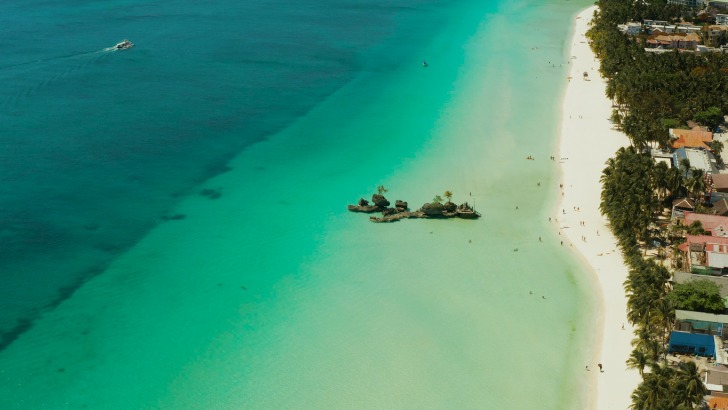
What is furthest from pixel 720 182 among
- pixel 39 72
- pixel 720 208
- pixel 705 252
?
pixel 39 72

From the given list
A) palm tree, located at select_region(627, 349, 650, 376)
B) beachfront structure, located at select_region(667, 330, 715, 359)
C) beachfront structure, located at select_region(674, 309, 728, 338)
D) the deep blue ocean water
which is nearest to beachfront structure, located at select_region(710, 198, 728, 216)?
beachfront structure, located at select_region(674, 309, 728, 338)

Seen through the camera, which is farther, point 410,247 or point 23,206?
point 23,206

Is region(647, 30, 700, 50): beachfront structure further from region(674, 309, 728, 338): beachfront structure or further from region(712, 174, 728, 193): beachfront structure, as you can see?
region(674, 309, 728, 338): beachfront structure

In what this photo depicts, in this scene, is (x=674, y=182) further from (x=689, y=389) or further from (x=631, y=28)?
(x=631, y=28)

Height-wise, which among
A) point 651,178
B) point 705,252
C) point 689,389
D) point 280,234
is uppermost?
point 651,178

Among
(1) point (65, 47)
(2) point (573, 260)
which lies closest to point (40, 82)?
(1) point (65, 47)

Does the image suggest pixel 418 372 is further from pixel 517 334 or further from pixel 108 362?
pixel 108 362

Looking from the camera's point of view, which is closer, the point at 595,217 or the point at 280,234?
the point at 595,217
